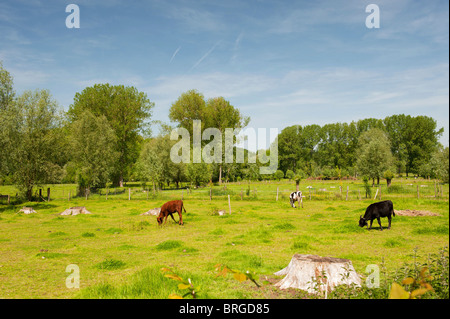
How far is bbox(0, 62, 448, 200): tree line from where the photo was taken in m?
32.7

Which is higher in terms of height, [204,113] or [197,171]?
[204,113]

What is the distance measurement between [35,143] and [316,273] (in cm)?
3517

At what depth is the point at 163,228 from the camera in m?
17.6

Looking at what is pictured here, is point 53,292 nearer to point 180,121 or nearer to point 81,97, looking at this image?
point 81,97

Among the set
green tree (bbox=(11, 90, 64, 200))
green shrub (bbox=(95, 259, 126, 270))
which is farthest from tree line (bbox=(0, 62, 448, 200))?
green shrub (bbox=(95, 259, 126, 270))

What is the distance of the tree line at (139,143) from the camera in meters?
32.7

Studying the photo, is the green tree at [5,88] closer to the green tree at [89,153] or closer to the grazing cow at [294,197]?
the green tree at [89,153]

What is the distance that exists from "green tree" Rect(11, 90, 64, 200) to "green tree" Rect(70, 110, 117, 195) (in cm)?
891

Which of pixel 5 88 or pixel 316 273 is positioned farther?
pixel 5 88

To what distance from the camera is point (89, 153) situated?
44.9 meters

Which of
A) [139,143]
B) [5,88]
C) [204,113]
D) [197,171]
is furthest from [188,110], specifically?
[5,88]

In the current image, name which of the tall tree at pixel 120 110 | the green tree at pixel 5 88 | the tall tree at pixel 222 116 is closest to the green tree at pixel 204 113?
the tall tree at pixel 222 116

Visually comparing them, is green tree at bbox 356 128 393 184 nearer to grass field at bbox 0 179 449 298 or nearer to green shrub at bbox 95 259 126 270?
grass field at bbox 0 179 449 298

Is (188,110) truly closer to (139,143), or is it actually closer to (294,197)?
Answer: (139,143)
